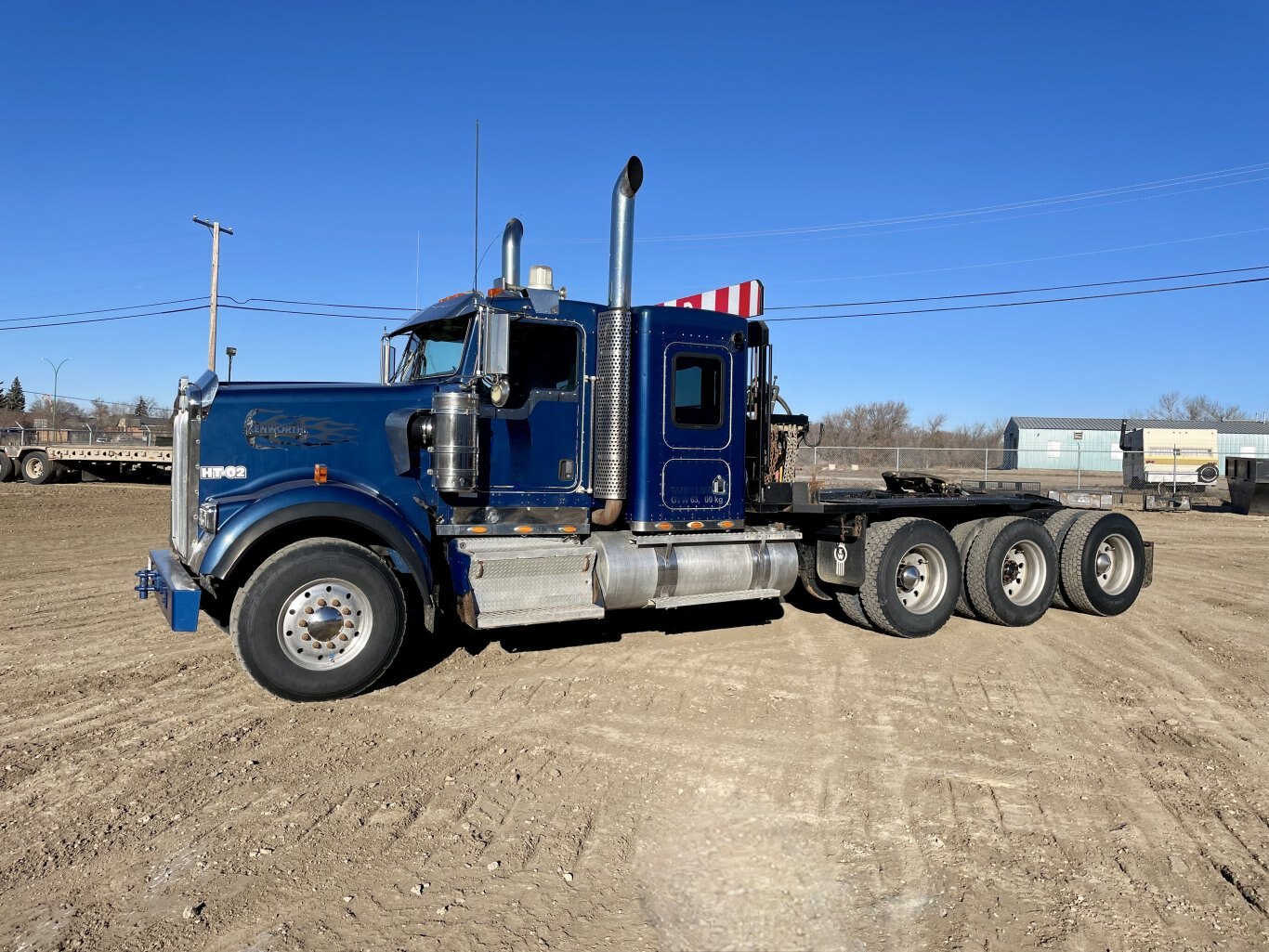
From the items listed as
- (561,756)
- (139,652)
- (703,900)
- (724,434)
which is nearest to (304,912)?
(703,900)

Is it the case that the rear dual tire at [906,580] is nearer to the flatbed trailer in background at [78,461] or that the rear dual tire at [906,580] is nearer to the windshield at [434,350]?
the windshield at [434,350]

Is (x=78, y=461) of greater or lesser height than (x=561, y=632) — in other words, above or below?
above

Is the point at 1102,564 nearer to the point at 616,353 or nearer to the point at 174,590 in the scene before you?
the point at 616,353

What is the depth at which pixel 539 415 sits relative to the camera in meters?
6.77

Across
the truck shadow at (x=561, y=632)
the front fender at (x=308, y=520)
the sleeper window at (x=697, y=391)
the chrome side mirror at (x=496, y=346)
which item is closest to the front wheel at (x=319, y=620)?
the front fender at (x=308, y=520)

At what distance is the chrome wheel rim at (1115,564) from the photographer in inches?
371

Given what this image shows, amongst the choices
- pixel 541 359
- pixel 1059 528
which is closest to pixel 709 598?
pixel 541 359

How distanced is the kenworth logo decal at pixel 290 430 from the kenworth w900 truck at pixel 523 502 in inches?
0.5

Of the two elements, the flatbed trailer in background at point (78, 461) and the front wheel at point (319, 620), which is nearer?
the front wheel at point (319, 620)

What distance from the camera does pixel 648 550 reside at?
690cm

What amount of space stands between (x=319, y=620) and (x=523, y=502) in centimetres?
177

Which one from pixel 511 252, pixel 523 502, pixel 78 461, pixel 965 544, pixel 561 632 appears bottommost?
pixel 561 632

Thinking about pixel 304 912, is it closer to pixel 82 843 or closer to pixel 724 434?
pixel 82 843

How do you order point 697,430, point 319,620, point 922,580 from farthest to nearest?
point 922,580, point 697,430, point 319,620
